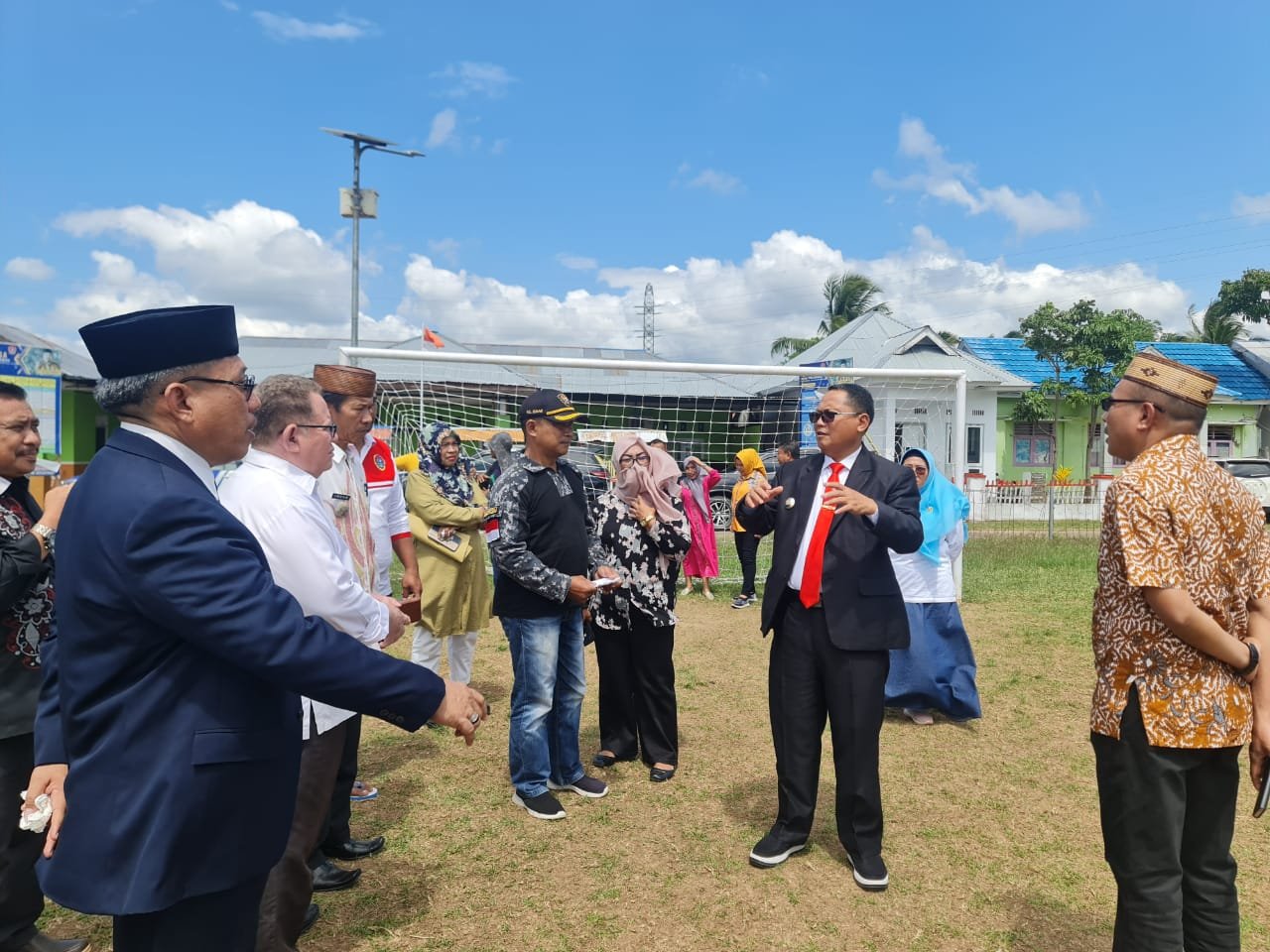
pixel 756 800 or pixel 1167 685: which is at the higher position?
pixel 1167 685


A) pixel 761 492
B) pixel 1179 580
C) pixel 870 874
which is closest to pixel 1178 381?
pixel 1179 580

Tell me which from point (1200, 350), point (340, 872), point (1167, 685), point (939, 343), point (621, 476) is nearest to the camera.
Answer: point (1167, 685)

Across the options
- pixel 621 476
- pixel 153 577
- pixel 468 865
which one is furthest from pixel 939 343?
pixel 153 577

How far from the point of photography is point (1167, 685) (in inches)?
84.6

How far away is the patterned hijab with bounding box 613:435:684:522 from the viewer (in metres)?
4.49

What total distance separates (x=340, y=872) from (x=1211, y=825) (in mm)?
3036

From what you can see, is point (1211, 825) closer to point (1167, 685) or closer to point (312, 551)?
point (1167, 685)

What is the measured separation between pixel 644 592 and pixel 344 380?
1888 millimetres

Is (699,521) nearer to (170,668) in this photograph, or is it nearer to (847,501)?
(847,501)

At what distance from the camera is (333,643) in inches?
62.6

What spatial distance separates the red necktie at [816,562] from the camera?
134 inches

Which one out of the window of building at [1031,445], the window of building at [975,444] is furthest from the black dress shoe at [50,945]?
the window of building at [1031,445]

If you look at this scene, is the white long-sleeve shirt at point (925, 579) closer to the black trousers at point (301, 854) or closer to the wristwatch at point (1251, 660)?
the wristwatch at point (1251, 660)

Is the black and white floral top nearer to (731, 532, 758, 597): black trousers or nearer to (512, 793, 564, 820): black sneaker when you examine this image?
(512, 793, 564, 820): black sneaker
